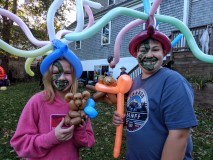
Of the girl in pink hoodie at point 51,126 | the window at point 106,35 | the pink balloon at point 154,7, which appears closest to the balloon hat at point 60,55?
the girl in pink hoodie at point 51,126

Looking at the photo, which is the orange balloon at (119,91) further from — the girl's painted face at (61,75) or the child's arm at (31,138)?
the child's arm at (31,138)

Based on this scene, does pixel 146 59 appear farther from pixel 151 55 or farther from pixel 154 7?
pixel 154 7

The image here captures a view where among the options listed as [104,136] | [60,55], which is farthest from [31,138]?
[104,136]

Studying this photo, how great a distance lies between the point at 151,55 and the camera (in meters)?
1.78

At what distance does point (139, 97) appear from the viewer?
1.82 meters

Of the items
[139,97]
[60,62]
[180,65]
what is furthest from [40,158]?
[180,65]

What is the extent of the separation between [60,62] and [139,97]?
650 millimetres

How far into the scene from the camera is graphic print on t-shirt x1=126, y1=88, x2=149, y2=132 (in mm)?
1744

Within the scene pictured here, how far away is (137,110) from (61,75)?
0.63 metres

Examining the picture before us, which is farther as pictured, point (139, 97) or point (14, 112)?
point (14, 112)

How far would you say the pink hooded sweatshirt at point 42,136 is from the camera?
1.77m

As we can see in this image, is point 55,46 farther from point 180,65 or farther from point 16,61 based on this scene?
point 16,61

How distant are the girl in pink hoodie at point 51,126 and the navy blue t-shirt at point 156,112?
0.37 metres

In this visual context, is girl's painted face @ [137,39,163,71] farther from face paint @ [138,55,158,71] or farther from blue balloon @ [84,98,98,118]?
blue balloon @ [84,98,98,118]
